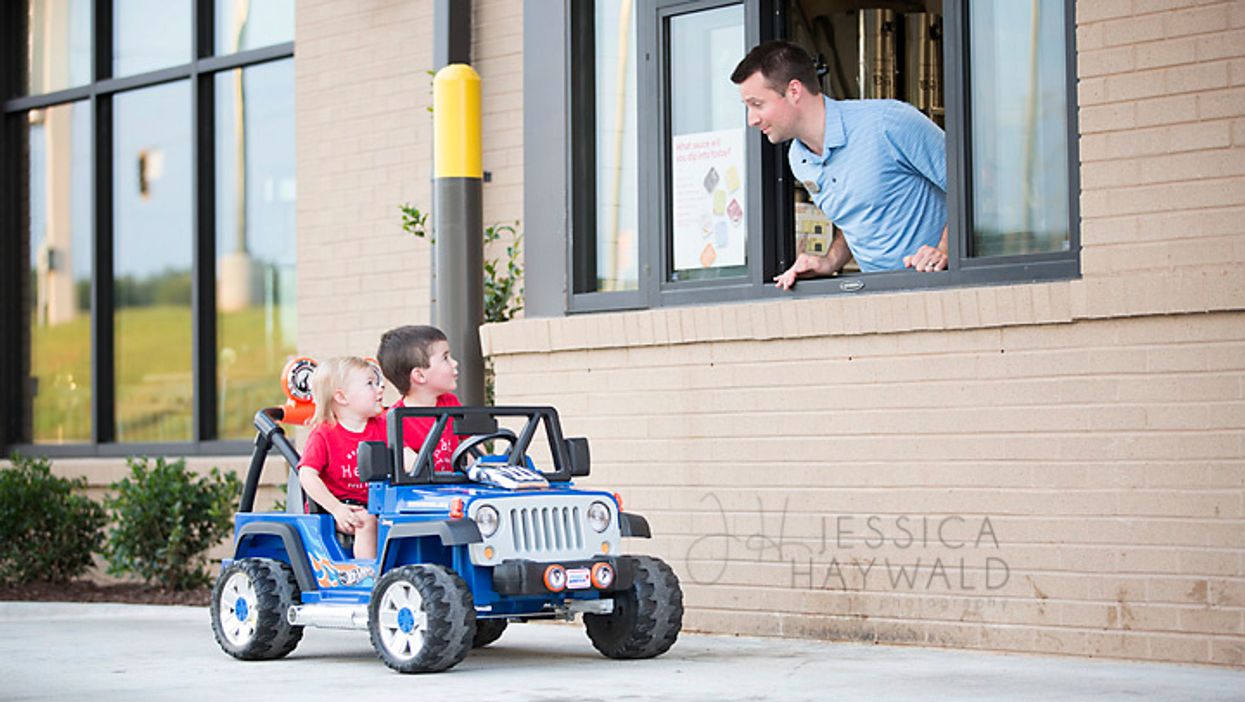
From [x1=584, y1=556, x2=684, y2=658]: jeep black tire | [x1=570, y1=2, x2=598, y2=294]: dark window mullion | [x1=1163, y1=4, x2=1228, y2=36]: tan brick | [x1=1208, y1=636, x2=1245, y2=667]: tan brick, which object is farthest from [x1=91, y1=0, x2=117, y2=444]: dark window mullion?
[x1=1208, y1=636, x2=1245, y2=667]: tan brick

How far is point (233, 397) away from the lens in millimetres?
14305

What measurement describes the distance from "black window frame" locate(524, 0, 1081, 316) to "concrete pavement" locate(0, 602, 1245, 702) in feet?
5.71

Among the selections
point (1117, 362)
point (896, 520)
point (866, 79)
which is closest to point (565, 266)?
point (866, 79)

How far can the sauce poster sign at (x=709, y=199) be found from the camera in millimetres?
9781

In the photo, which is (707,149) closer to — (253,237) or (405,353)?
(405,353)

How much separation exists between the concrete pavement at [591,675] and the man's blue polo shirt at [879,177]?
198 cm

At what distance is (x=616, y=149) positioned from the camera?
10.3 m

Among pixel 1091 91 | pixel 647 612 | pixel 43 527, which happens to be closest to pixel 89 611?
pixel 43 527

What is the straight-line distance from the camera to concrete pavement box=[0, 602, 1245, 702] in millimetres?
7016

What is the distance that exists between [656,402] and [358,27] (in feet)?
14.5

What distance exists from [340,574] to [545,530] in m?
1.01

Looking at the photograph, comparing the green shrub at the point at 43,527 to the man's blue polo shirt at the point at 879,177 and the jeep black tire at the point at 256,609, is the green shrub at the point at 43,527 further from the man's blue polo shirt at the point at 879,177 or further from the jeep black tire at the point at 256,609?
the man's blue polo shirt at the point at 879,177

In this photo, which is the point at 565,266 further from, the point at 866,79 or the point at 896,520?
the point at 896,520

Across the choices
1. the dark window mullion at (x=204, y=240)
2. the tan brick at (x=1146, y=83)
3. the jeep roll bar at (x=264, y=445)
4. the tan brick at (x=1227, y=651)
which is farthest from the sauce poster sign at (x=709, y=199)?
the dark window mullion at (x=204, y=240)
